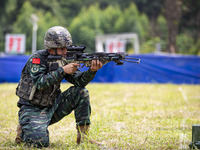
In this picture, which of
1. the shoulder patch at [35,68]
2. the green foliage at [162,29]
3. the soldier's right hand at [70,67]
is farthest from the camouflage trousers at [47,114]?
the green foliage at [162,29]

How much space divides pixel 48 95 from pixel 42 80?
1.16 feet

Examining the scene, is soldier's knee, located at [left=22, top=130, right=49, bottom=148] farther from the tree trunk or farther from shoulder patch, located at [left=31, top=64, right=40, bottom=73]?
the tree trunk

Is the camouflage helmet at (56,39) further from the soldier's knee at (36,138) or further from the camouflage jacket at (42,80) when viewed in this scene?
the soldier's knee at (36,138)

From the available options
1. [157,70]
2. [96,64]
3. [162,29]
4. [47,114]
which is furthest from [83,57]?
[162,29]

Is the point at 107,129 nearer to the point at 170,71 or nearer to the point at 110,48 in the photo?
the point at 170,71

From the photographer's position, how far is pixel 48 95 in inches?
154

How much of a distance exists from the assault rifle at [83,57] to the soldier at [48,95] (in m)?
0.08

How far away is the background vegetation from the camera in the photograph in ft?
108

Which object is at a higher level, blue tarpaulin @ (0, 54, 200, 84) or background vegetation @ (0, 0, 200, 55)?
background vegetation @ (0, 0, 200, 55)

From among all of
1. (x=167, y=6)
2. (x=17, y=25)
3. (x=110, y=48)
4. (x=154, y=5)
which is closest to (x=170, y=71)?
(x=110, y=48)

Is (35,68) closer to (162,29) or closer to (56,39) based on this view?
(56,39)

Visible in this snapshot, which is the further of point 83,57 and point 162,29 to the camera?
point 162,29

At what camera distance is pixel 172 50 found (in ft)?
87.1

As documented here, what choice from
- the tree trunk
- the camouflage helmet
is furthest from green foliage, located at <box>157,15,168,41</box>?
the camouflage helmet
